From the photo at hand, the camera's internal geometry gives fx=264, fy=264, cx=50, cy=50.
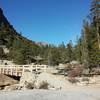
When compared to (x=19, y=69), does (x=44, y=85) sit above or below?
below

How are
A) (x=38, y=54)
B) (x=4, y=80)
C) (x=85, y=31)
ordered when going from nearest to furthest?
(x=4, y=80) < (x=85, y=31) < (x=38, y=54)

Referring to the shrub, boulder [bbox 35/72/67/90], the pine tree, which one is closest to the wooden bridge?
boulder [bbox 35/72/67/90]

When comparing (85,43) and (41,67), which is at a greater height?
(85,43)

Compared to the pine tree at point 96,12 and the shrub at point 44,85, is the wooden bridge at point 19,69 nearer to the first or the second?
the shrub at point 44,85

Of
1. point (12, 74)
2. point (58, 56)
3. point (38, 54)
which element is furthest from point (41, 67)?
point (38, 54)

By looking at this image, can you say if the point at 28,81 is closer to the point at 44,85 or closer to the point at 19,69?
the point at 44,85

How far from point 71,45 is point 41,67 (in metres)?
63.5

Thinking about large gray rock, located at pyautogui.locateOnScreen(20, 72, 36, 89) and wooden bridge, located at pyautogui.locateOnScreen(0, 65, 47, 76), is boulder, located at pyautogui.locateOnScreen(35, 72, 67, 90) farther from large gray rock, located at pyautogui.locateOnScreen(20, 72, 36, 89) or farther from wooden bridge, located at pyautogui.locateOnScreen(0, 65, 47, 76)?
wooden bridge, located at pyautogui.locateOnScreen(0, 65, 47, 76)

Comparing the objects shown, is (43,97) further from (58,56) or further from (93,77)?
(58,56)

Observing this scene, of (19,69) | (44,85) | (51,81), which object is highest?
(19,69)

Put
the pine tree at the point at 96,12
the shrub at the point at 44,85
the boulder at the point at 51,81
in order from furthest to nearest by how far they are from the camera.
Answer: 1. the pine tree at the point at 96,12
2. the boulder at the point at 51,81
3. the shrub at the point at 44,85

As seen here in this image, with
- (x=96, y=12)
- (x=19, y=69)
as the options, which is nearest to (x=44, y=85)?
(x=19, y=69)

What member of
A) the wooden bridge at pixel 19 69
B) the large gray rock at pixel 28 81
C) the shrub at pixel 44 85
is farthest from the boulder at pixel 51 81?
the wooden bridge at pixel 19 69

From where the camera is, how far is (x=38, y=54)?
121 meters
